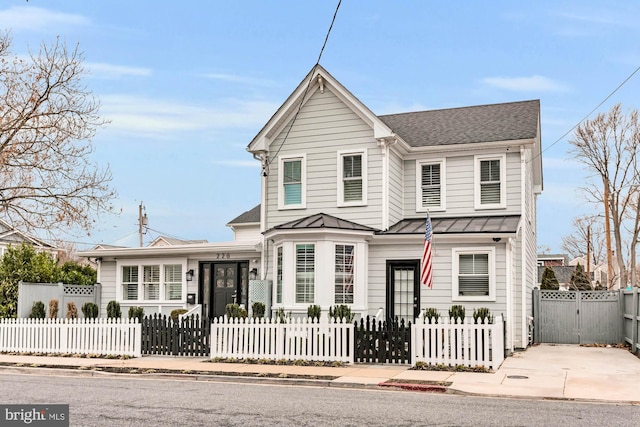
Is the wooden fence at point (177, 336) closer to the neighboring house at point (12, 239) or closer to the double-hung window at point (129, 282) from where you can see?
the double-hung window at point (129, 282)

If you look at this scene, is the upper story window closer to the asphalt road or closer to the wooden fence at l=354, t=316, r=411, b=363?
the wooden fence at l=354, t=316, r=411, b=363

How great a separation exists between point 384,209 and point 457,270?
274 centimetres

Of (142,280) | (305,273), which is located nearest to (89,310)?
(142,280)

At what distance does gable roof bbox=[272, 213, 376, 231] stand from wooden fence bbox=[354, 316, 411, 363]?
409 centimetres

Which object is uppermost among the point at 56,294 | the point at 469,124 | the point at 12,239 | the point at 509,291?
the point at 469,124

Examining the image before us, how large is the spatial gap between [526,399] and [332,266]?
28.3ft

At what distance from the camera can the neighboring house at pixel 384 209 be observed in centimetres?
1964

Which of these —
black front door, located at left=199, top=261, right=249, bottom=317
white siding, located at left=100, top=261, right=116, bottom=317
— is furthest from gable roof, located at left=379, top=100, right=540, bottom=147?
white siding, located at left=100, top=261, right=116, bottom=317

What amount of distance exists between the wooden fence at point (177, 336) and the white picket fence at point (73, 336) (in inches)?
14.9

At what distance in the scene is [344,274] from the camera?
782 inches

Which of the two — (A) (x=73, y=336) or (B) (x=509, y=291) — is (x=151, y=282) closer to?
(A) (x=73, y=336)

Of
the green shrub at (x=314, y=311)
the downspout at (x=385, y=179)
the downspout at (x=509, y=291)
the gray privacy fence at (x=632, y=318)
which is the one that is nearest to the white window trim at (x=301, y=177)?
the downspout at (x=385, y=179)

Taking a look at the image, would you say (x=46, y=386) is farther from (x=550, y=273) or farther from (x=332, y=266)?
(x=550, y=273)

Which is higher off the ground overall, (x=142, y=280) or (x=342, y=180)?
(x=342, y=180)
